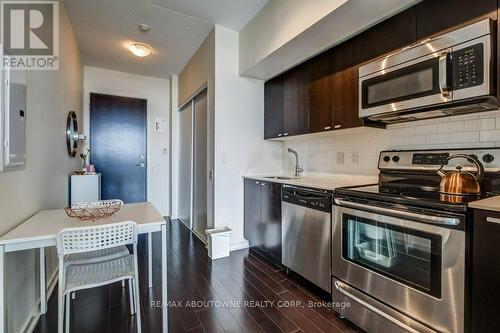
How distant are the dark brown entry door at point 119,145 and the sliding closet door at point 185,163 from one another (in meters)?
0.69

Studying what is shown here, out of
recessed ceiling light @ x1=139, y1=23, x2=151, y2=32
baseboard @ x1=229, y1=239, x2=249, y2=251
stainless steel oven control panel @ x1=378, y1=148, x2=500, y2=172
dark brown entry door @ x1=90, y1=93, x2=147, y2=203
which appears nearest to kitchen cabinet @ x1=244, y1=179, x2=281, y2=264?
baseboard @ x1=229, y1=239, x2=249, y2=251

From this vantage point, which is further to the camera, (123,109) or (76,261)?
(123,109)

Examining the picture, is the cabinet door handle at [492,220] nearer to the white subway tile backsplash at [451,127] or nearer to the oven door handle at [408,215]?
the oven door handle at [408,215]

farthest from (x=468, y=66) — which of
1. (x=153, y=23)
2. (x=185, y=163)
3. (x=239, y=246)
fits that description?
(x=185, y=163)

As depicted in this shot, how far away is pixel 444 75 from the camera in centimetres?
149

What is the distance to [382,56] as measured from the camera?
6.22ft

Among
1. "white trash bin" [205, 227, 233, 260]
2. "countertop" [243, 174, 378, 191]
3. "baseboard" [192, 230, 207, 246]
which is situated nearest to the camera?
"countertop" [243, 174, 378, 191]

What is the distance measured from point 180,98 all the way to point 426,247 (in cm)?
432

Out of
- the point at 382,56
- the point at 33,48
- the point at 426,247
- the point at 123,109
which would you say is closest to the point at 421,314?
the point at 426,247

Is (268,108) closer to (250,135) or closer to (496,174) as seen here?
(250,135)

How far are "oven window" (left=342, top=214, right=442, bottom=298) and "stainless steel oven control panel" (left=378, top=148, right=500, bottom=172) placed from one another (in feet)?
2.28

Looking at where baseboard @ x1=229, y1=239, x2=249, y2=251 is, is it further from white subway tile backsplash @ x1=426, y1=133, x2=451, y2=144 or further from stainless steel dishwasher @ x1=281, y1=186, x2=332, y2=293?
white subway tile backsplash @ x1=426, y1=133, x2=451, y2=144

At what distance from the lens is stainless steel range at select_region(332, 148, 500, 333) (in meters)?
1.22

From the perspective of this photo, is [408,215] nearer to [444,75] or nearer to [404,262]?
[404,262]
